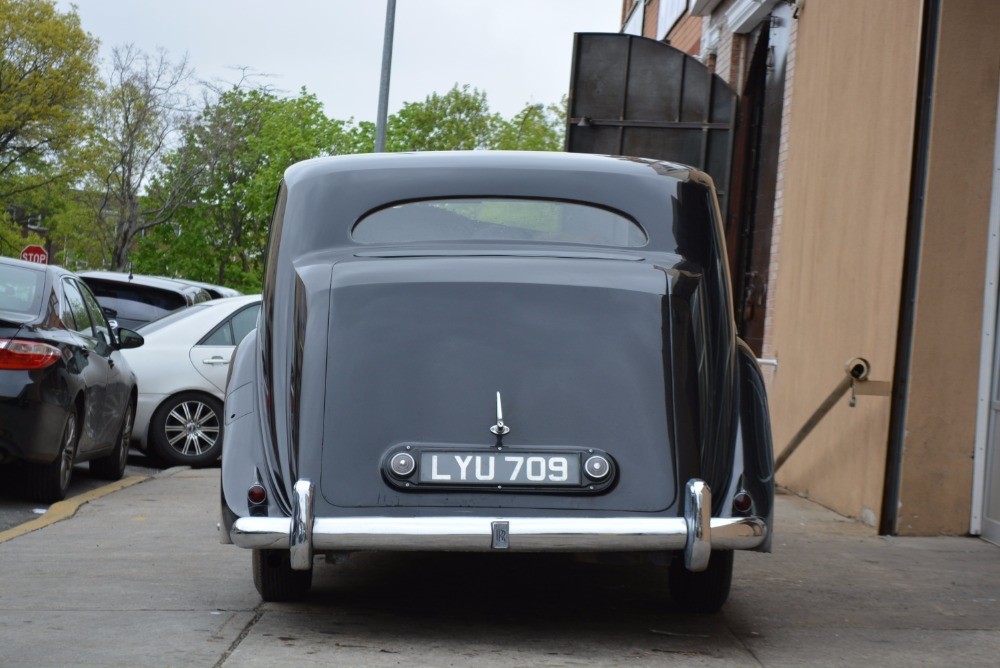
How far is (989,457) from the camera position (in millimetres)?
8133

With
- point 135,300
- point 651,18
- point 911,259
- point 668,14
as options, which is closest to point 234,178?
point 651,18

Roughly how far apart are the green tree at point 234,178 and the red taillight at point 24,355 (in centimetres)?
3658

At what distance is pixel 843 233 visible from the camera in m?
9.71

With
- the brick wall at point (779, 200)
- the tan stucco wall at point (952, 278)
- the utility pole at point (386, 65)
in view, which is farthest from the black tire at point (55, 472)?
the utility pole at point (386, 65)

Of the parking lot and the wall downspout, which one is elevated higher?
the wall downspout

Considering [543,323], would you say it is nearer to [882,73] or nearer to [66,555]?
[66,555]

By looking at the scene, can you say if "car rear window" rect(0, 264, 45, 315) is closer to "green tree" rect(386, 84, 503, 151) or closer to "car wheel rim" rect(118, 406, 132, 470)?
"car wheel rim" rect(118, 406, 132, 470)

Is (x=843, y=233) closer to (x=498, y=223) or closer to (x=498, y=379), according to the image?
(x=498, y=223)

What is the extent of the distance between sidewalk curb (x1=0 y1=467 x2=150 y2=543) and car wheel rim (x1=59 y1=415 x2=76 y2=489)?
0.15 meters

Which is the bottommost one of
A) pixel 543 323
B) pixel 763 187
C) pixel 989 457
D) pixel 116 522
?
pixel 116 522

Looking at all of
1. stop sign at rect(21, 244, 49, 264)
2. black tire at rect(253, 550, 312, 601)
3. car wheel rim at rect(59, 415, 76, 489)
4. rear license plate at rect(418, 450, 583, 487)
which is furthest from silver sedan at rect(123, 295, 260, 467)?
stop sign at rect(21, 244, 49, 264)

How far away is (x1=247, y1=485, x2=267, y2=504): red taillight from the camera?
5033mm

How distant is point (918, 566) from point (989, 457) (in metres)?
1.23

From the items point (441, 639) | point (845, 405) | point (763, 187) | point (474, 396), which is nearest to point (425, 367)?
point (474, 396)
